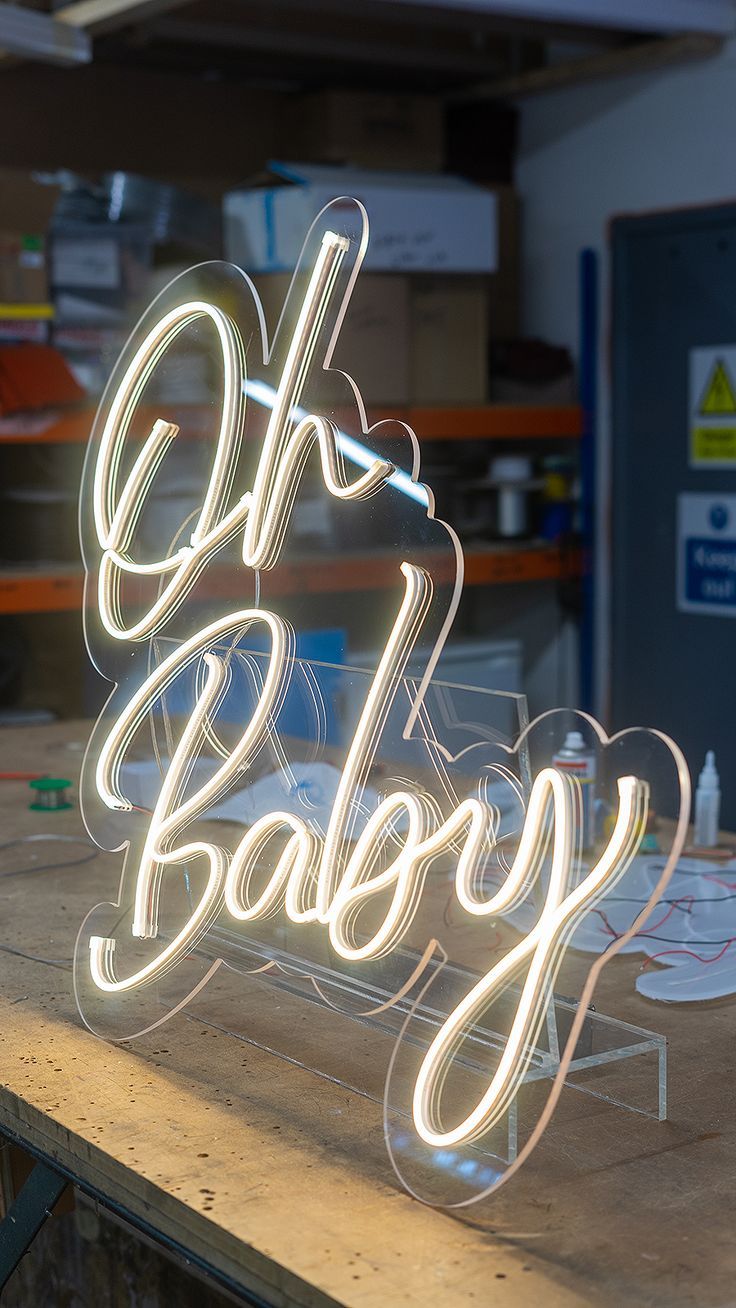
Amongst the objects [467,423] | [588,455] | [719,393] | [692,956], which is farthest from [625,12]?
[692,956]

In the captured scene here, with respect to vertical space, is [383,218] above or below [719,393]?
above

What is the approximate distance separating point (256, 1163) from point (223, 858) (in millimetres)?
391

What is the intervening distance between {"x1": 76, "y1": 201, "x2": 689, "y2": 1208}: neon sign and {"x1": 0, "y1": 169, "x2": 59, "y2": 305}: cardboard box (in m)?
2.48

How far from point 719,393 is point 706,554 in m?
0.48

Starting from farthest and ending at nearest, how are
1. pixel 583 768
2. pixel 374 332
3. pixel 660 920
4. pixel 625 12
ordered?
pixel 374 332
pixel 625 12
pixel 583 768
pixel 660 920

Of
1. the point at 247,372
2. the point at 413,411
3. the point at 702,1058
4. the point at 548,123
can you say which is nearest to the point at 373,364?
the point at 413,411

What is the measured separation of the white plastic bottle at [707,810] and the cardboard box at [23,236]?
102 inches

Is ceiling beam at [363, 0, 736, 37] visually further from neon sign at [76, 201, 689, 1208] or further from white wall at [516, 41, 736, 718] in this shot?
neon sign at [76, 201, 689, 1208]

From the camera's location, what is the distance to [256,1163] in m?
1.45

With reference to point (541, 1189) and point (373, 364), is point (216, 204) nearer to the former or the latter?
point (373, 364)

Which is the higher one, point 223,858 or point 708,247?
point 708,247

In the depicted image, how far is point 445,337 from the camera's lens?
16.0 ft

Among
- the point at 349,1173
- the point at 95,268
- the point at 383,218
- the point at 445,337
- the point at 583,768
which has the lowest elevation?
the point at 349,1173

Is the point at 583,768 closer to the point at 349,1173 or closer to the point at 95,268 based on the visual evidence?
the point at 349,1173
